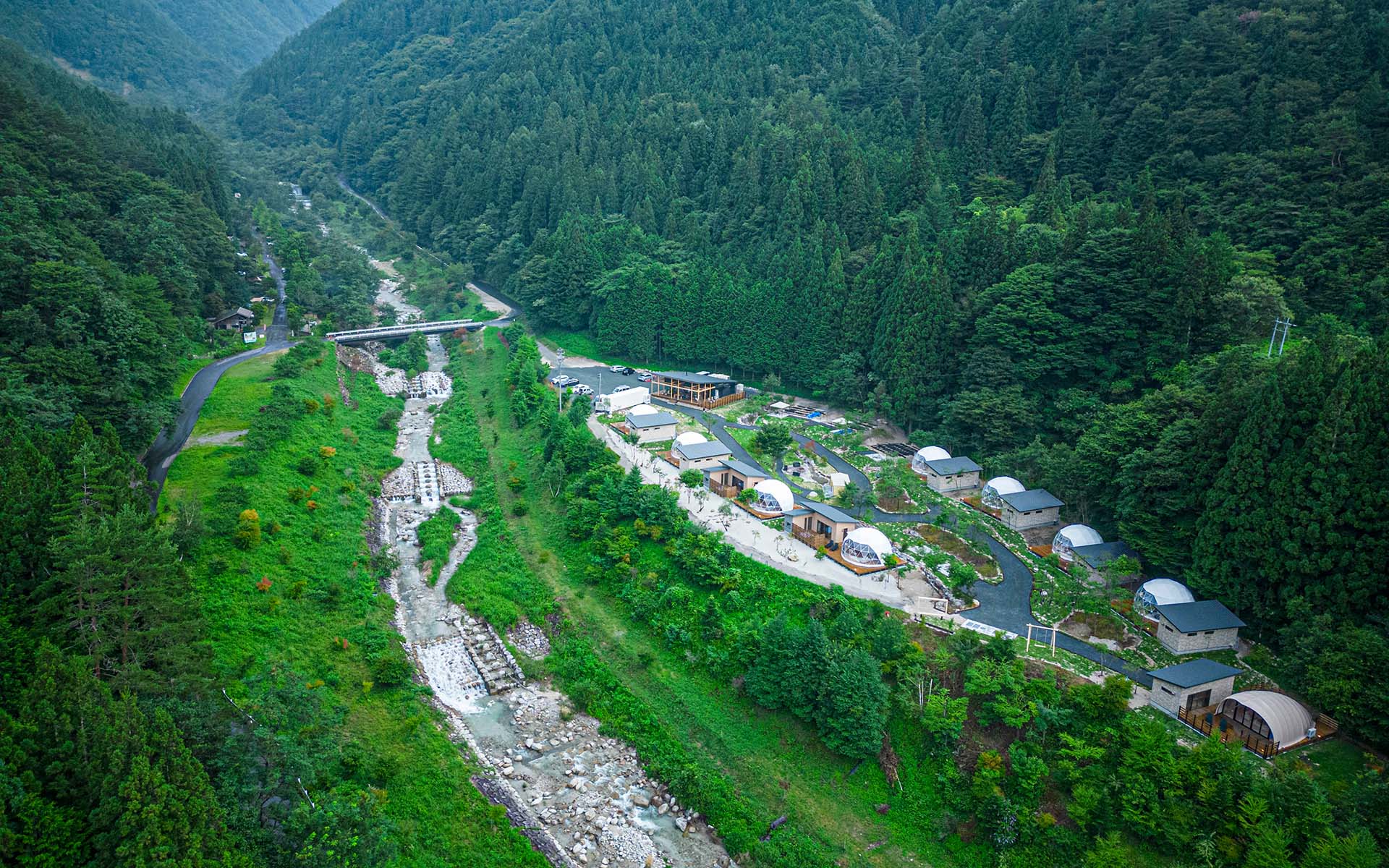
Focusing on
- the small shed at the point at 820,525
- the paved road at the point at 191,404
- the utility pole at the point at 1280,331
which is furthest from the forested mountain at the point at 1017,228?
the paved road at the point at 191,404

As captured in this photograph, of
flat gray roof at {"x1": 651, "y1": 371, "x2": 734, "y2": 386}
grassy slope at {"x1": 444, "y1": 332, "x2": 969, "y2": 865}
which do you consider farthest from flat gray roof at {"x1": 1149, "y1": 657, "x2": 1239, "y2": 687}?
flat gray roof at {"x1": 651, "y1": 371, "x2": 734, "y2": 386}

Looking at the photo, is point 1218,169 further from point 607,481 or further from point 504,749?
point 504,749

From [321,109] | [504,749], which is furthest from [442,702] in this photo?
[321,109]

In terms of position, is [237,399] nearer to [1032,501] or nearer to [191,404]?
Answer: [191,404]

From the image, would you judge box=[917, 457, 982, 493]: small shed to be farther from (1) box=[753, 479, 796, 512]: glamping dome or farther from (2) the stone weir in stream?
(2) the stone weir in stream

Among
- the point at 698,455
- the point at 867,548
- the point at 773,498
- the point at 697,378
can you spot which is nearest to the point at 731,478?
the point at 698,455

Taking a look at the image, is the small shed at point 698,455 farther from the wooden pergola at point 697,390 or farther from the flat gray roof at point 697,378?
the flat gray roof at point 697,378
